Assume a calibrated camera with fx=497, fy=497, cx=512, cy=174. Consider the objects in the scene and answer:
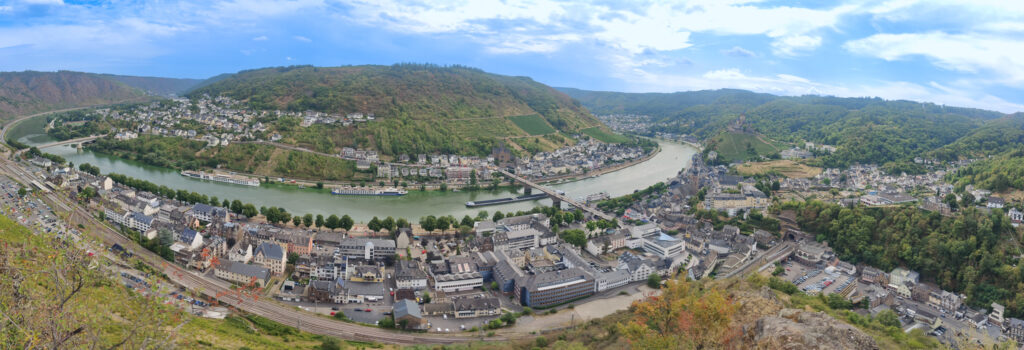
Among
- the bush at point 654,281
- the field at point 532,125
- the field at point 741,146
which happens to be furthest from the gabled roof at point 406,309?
the field at point 532,125

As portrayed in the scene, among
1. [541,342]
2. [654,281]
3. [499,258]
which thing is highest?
[499,258]

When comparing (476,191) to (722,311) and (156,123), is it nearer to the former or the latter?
(722,311)

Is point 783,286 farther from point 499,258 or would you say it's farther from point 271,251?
point 271,251

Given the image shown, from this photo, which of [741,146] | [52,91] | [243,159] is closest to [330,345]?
[243,159]

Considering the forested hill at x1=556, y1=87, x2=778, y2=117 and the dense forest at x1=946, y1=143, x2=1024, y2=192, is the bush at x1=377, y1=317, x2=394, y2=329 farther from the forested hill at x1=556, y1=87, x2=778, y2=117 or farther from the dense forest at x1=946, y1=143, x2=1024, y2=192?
the forested hill at x1=556, y1=87, x2=778, y2=117

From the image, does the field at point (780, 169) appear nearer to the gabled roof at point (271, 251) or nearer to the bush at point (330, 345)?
the gabled roof at point (271, 251)

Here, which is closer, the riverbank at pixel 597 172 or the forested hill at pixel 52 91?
the riverbank at pixel 597 172

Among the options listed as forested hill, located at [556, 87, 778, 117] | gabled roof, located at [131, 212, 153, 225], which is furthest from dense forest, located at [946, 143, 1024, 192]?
forested hill, located at [556, 87, 778, 117]
